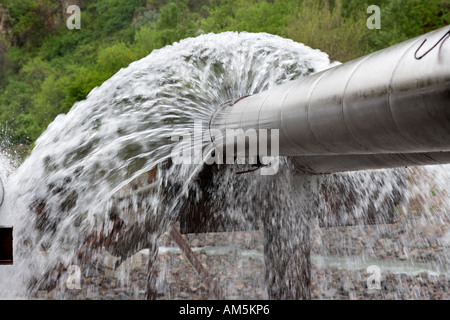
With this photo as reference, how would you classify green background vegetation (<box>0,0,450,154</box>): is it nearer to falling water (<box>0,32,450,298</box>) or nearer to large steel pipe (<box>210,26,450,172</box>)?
falling water (<box>0,32,450,298</box>)

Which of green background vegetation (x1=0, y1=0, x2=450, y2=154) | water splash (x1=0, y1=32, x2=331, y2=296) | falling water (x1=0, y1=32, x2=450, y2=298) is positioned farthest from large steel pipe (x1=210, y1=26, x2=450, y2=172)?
green background vegetation (x1=0, y1=0, x2=450, y2=154)

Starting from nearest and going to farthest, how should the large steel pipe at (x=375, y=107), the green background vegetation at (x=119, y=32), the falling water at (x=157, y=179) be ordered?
the large steel pipe at (x=375, y=107) < the falling water at (x=157, y=179) < the green background vegetation at (x=119, y=32)

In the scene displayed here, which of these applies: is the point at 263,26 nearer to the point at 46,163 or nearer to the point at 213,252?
the point at 213,252

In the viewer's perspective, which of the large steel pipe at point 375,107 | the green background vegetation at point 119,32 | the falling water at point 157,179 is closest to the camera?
the large steel pipe at point 375,107

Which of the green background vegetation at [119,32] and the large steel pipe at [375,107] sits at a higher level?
the green background vegetation at [119,32]

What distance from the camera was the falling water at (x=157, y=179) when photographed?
14.2ft

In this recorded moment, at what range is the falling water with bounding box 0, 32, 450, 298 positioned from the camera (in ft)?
14.2

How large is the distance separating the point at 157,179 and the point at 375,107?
2682 mm

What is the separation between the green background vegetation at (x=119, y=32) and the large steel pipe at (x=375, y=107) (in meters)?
18.5

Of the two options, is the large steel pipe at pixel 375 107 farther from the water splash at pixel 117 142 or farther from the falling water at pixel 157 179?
the water splash at pixel 117 142

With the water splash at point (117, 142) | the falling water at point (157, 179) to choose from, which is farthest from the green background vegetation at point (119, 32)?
the falling water at point (157, 179)

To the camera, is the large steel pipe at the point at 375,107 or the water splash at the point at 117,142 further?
the water splash at the point at 117,142
